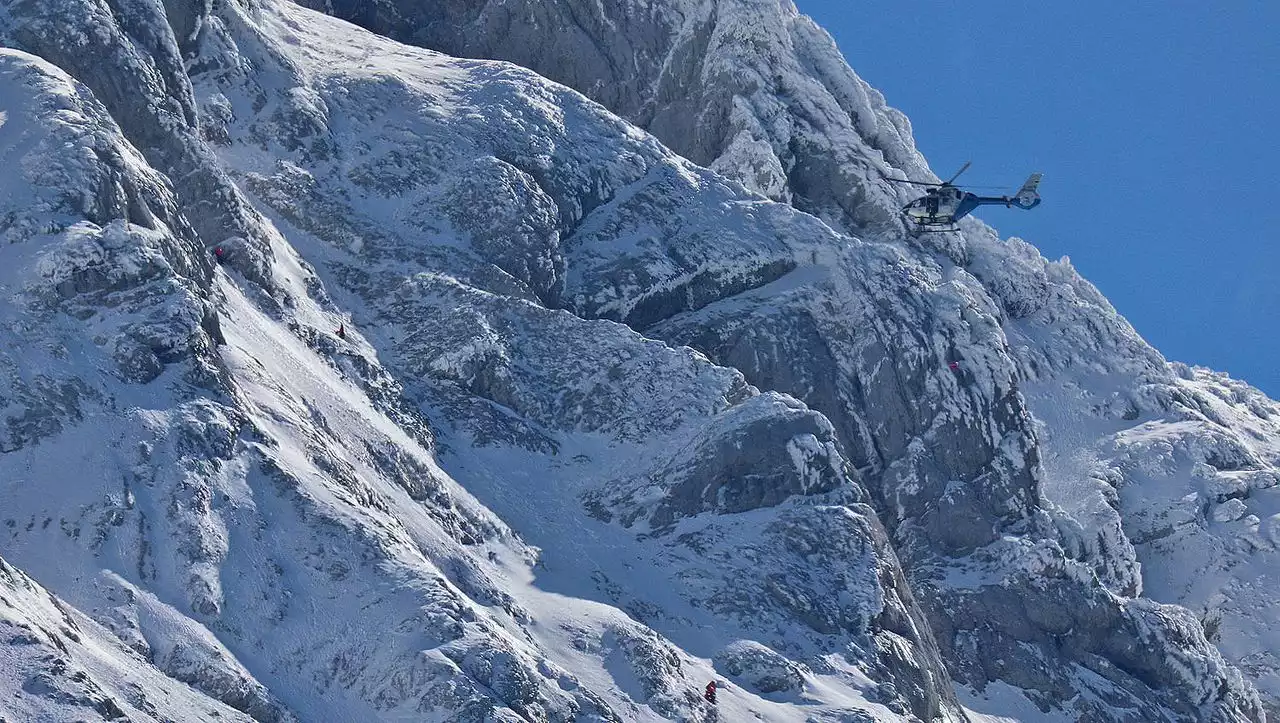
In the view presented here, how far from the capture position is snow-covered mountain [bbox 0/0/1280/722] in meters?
73.9

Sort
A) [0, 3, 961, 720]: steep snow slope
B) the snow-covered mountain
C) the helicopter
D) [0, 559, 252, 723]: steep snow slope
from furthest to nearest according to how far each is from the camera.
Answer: the helicopter
the snow-covered mountain
[0, 3, 961, 720]: steep snow slope
[0, 559, 252, 723]: steep snow slope

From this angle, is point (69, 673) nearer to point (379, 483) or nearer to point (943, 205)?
point (379, 483)

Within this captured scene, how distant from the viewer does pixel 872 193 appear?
125m

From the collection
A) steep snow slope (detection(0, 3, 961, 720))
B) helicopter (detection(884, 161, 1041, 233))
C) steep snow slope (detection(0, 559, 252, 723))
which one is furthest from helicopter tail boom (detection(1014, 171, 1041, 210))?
steep snow slope (detection(0, 559, 252, 723))

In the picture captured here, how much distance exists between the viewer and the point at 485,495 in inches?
3548

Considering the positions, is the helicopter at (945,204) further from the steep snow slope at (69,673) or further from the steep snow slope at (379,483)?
the steep snow slope at (69,673)

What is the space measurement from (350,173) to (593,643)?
34.0 metres

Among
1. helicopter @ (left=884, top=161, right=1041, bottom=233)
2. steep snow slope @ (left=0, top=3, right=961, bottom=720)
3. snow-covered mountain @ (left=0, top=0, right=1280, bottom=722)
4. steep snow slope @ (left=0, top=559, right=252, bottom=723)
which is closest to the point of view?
steep snow slope @ (left=0, top=559, right=252, bottom=723)

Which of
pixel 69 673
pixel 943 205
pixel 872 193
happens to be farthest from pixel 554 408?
pixel 69 673

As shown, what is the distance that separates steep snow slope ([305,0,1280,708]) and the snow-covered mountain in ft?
0.85

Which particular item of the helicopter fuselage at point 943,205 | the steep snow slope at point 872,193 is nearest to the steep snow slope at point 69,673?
the helicopter fuselage at point 943,205

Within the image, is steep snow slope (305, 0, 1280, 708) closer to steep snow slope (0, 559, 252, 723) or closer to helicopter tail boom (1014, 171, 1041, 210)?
helicopter tail boom (1014, 171, 1041, 210)

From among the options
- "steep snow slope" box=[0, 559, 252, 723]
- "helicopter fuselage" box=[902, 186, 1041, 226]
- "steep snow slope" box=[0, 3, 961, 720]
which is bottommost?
"steep snow slope" box=[0, 559, 252, 723]

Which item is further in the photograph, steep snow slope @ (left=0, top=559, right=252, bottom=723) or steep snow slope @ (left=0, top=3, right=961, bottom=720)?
steep snow slope @ (left=0, top=3, right=961, bottom=720)
